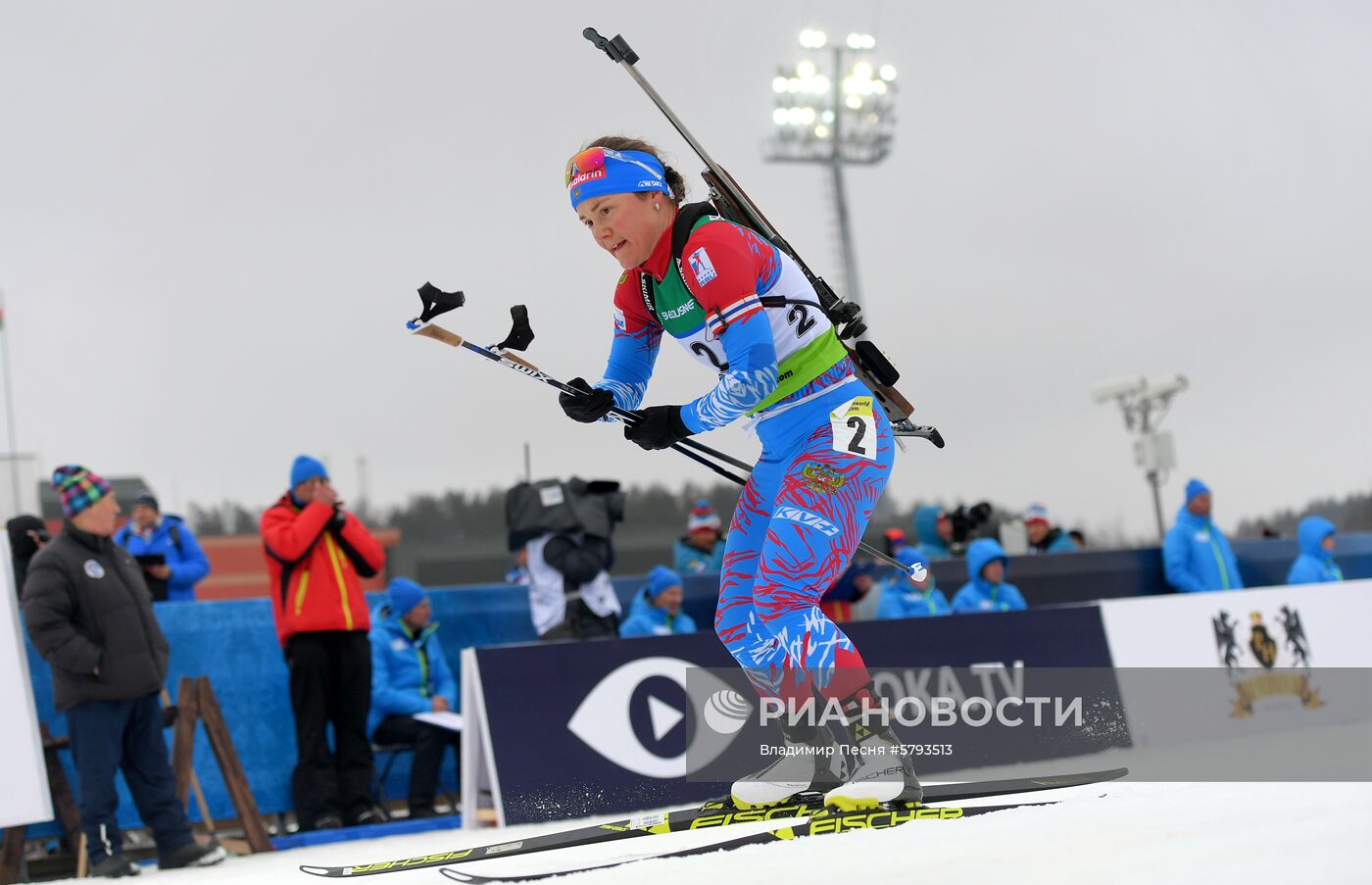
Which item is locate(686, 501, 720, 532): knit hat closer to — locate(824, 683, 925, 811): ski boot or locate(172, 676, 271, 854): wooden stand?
locate(172, 676, 271, 854): wooden stand

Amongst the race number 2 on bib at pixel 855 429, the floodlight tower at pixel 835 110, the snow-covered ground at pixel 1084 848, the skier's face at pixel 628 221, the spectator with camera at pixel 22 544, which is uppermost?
the floodlight tower at pixel 835 110

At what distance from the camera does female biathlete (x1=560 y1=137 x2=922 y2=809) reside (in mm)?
3199

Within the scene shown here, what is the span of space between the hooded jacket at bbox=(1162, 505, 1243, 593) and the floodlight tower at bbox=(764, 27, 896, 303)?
17.1 feet

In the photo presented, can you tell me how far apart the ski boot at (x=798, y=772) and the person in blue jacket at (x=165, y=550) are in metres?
4.25

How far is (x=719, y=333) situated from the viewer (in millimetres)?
3193

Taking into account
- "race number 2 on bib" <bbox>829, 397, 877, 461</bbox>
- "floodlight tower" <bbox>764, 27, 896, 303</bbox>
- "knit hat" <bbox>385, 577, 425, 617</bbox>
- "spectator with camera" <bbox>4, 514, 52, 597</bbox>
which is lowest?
"knit hat" <bbox>385, 577, 425, 617</bbox>

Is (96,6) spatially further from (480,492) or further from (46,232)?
(480,492)

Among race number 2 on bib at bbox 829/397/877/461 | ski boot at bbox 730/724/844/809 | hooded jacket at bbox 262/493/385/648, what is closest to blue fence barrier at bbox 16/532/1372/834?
hooded jacket at bbox 262/493/385/648

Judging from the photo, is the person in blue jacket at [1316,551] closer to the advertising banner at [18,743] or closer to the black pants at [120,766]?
the black pants at [120,766]

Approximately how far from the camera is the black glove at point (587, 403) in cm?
342

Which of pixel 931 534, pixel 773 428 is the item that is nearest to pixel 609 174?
pixel 773 428

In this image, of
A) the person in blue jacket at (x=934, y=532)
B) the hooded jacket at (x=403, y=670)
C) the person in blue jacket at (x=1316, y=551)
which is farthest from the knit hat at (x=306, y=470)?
the person in blue jacket at (x=1316, y=551)

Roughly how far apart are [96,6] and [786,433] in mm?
9924

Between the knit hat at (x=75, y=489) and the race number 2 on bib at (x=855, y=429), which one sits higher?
the knit hat at (x=75, y=489)
